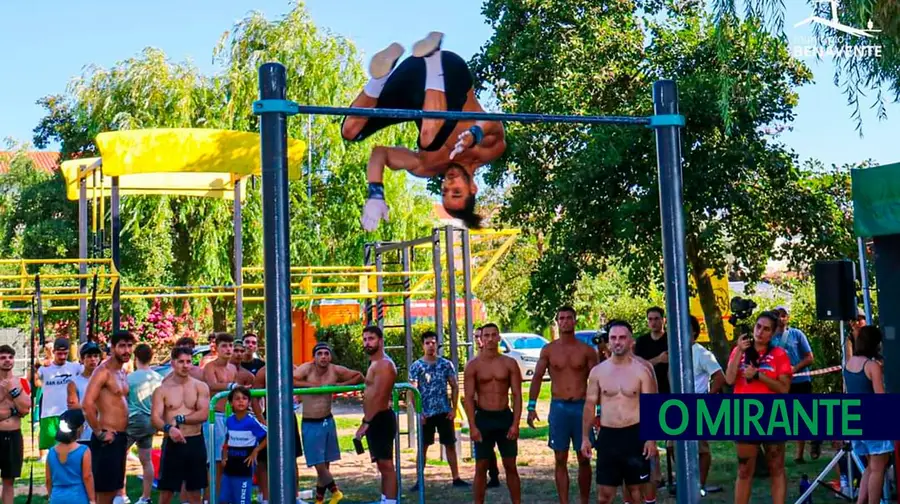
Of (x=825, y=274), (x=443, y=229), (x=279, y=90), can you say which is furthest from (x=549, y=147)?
(x=279, y=90)

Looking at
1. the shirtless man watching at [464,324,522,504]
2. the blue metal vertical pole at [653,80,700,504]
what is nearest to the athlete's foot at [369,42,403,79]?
the shirtless man watching at [464,324,522,504]

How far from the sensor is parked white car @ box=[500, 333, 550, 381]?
2747 centimetres

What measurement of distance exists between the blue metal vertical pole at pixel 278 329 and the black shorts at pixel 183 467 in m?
4.66

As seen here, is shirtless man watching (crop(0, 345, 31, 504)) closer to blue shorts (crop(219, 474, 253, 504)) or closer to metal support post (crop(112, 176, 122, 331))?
metal support post (crop(112, 176, 122, 331))

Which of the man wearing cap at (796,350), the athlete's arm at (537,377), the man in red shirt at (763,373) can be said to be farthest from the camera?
the man wearing cap at (796,350)

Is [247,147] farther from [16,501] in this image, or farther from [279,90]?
[279,90]

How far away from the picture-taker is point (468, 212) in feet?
34.3

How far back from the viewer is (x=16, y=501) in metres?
10.8

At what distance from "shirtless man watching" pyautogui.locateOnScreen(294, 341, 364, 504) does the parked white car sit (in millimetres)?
→ 16967

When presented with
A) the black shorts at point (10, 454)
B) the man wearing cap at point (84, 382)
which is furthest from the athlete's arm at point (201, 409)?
the black shorts at point (10, 454)

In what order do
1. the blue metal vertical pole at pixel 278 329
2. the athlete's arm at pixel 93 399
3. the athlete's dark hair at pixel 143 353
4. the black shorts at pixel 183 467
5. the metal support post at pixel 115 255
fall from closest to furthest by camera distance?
the blue metal vertical pole at pixel 278 329, the black shorts at pixel 183 467, the athlete's arm at pixel 93 399, the athlete's dark hair at pixel 143 353, the metal support post at pixel 115 255

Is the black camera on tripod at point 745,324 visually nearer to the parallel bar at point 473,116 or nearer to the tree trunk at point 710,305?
the tree trunk at point 710,305

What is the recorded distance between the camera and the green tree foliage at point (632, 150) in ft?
38.5

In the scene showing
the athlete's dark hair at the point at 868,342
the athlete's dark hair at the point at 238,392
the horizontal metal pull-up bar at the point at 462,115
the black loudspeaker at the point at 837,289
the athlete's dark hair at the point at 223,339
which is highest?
the horizontal metal pull-up bar at the point at 462,115
